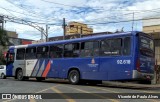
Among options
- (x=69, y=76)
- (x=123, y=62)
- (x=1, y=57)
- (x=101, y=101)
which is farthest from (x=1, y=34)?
(x=101, y=101)

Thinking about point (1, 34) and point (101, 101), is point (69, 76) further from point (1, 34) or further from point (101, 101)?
point (1, 34)

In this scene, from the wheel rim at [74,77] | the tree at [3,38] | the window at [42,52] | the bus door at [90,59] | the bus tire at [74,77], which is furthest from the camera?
the tree at [3,38]

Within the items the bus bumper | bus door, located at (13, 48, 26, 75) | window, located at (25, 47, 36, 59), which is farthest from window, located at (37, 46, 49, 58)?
the bus bumper

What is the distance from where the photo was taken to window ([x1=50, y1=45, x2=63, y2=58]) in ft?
82.7

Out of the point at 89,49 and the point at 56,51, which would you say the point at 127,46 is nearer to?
the point at 89,49

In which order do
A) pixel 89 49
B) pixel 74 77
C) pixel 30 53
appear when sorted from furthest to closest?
pixel 30 53
pixel 74 77
pixel 89 49

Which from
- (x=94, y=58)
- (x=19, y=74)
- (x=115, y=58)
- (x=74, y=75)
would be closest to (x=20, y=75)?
(x=19, y=74)

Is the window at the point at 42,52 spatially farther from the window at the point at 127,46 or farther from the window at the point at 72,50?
the window at the point at 127,46

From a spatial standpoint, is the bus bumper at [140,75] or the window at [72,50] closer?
the bus bumper at [140,75]

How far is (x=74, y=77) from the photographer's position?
23844 mm

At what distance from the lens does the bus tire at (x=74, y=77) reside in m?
23.5

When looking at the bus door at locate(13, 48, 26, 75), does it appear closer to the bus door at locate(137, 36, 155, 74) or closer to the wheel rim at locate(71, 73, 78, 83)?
the wheel rim at locate(71, 73, 78, 83)

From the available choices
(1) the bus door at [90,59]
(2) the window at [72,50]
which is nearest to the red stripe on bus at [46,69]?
(2) the window at [72,50]

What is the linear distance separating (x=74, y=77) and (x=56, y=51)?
288cm
